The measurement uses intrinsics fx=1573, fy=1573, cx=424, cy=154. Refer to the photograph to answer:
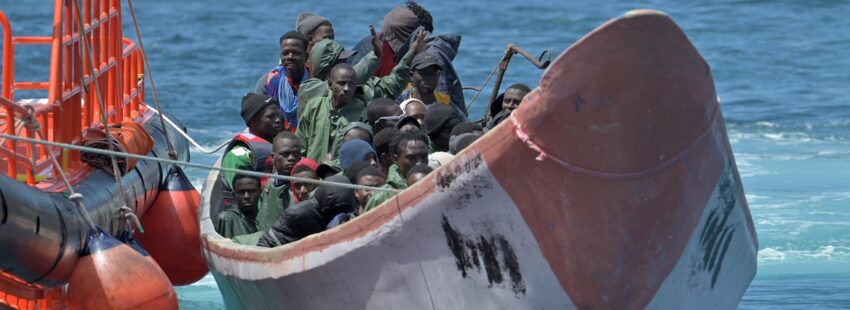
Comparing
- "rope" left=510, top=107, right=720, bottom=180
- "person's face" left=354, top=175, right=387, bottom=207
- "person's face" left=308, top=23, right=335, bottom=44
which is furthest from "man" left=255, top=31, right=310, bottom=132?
"rope" left=510, top=107, right=720, bottom=180

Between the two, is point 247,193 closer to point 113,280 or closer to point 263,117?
point 263,117

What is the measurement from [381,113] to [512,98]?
766 millimetres

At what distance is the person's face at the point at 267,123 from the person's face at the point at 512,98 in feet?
4.61

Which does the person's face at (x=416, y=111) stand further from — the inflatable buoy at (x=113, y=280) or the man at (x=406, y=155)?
the inflatable buoy at (x=113, y=280)

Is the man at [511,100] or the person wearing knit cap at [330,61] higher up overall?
the man at [511,100]

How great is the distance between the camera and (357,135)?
858 centimetres

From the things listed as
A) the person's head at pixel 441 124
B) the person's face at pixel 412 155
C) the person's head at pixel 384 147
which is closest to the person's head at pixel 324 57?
the person's head at pixel 441 124

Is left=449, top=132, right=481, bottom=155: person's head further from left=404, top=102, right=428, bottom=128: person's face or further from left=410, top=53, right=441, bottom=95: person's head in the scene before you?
left=410, top=53, right=441, bottom=95: person's head

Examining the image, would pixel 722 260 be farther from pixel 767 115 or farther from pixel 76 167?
pixel 767 115

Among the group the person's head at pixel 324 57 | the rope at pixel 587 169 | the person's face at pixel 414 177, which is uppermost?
the rope at pixel 587 169

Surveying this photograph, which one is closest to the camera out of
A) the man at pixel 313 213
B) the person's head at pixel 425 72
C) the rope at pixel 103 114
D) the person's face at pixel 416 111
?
the man at pixel 313 213

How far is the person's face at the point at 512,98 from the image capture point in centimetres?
881

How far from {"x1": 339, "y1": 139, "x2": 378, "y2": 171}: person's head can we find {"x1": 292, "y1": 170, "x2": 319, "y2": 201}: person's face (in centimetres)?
18

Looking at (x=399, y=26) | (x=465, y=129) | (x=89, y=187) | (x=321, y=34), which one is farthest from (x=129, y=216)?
(x=321, y=34)
